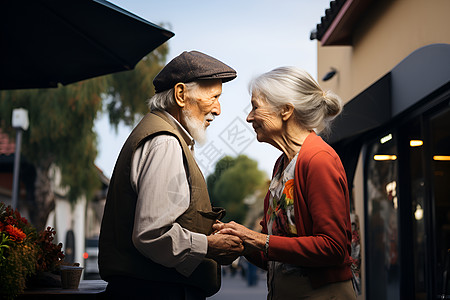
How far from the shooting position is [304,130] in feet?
9.22

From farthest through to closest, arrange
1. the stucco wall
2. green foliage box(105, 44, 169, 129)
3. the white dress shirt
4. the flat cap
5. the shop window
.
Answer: green foliage box(105, 44, 169, 129) < the shop window < the stucco wall < the flat cap < the white dress shirt

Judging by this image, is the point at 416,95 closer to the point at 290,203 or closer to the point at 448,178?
the point at 448,178

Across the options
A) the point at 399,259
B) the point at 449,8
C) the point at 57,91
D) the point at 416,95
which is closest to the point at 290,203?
the point at 449,8

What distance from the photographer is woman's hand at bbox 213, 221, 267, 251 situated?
8.15 feet

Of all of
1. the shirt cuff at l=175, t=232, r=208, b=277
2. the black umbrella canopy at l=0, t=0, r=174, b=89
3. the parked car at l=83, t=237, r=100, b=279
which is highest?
the black umbrella canopy at l=0, t=0, r=174, b=89

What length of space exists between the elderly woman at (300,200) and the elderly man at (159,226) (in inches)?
5.7

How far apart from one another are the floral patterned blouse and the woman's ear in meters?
0.18

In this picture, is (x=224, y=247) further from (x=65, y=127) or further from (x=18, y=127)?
(x=65, y=127)

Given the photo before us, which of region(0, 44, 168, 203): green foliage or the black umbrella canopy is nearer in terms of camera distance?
the black umbrella canopy

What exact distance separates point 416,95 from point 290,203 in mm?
4274

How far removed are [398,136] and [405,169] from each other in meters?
0.42

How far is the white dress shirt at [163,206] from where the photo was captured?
7.65ft

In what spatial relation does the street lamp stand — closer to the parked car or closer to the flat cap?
the parked car

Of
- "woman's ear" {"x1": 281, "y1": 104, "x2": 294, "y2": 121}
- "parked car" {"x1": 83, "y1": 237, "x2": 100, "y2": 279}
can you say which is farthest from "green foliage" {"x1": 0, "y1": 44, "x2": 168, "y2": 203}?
"woman's ear" {"x1": 281, "y1": 104, "x2": 294, "y2": 121}
